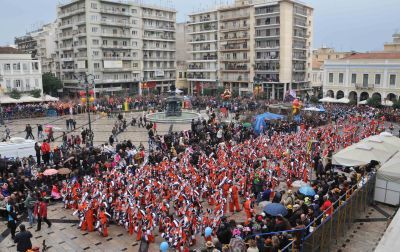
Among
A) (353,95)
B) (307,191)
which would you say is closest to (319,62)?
(353,95)

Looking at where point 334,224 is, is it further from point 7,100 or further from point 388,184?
point 7,100

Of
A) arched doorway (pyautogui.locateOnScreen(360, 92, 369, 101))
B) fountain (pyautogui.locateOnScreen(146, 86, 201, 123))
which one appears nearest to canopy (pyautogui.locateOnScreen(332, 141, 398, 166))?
fountain (pyautogui.locateOnScreen(146, 86, 201, 123))

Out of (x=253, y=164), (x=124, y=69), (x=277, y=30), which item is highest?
(x=277, y=30)

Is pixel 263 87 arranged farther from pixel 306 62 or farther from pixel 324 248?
pixel 324 248

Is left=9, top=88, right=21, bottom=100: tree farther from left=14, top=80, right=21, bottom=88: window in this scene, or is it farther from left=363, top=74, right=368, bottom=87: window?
left=363, top=74, right=368, bottom=87: window

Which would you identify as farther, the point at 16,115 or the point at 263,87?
the point at 263,87

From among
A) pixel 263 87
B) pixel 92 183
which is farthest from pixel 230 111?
pixel 92 183

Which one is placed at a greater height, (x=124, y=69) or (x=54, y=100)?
(x=124, y=69)

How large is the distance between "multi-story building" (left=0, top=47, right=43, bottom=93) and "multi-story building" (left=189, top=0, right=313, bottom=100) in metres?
32.0

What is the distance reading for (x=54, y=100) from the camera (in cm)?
4959

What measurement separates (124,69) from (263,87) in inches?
1024

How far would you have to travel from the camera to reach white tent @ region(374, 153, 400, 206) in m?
14.3

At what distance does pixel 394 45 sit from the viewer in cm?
6069

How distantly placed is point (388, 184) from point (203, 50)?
2452 inches
